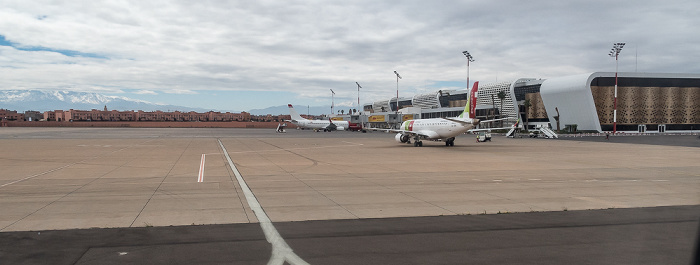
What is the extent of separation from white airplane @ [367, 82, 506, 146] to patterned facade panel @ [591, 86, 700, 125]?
245ft

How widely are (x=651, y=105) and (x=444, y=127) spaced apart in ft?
288

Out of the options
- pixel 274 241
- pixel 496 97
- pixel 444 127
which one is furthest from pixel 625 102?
pixel 274 241

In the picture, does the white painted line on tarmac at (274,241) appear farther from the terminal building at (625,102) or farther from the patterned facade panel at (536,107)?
the patterned facade panel at (536,107)

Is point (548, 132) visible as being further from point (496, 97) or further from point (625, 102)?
point (496, 97)

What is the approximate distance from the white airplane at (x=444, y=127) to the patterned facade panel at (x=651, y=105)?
7474 cm

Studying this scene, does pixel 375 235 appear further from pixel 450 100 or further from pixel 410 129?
pixel 450 100

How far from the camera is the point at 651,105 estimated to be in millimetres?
110750

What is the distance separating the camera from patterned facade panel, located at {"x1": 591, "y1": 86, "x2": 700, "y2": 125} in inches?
4269

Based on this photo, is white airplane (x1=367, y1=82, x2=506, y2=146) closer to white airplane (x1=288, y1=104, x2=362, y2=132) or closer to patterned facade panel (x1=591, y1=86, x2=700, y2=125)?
white airplane (x1=288, y1=104, x2=362, y2=132)

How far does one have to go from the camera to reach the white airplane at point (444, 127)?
4525cm

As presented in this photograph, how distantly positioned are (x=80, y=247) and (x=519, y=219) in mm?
9433

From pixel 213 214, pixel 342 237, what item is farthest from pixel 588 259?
pixel 213 214

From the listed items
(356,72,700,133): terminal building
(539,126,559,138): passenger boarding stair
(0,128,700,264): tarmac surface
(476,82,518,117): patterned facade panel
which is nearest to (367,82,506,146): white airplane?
(0,128,700,264): tarmac surface

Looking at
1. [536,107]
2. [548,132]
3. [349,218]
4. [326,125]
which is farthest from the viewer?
[536,107]
